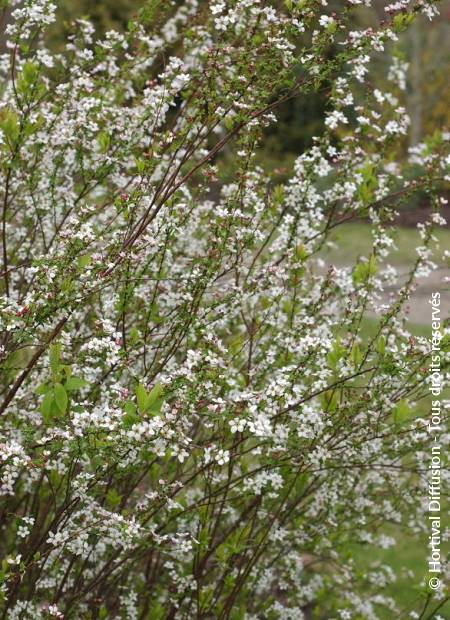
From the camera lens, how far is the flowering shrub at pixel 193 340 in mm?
2834

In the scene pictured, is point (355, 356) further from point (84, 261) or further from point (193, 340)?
point (84, 261)

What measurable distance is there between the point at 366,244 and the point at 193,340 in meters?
11.7

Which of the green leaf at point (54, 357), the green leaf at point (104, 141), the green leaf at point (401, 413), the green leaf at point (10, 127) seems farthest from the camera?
the green leaf at point (104, 141)

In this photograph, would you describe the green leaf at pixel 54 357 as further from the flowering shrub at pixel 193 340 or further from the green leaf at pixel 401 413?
the green leaf at pixel 401 413

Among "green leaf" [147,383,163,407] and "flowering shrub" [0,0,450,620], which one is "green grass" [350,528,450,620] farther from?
"green leaf" [147,383,163,407]

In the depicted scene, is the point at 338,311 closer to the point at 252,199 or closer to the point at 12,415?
the point at 252,199

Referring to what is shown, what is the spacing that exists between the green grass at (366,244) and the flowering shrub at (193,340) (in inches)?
348

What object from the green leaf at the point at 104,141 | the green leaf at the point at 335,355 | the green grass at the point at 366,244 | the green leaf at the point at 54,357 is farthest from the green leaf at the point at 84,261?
the green grass at the point at 366,244

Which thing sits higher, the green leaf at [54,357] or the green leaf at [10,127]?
the green leaf at [10,127]

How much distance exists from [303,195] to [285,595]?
2.66m

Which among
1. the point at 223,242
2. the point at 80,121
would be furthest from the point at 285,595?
the point at 80,121

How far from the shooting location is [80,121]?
3.69 metres

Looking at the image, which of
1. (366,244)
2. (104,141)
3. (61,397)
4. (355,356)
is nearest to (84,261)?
(61,397)

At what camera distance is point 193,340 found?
392 cm
